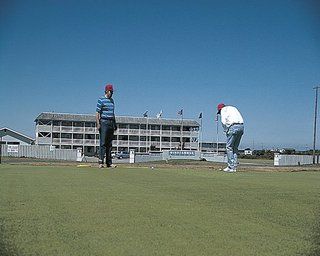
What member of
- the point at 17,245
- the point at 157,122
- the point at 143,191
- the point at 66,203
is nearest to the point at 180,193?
the point at 143,191

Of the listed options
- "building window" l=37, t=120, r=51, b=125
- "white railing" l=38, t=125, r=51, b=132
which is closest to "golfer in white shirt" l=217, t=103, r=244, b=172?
"white railing" l=38, t=125, r=51, b=132

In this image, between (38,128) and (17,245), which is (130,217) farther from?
(38,128)

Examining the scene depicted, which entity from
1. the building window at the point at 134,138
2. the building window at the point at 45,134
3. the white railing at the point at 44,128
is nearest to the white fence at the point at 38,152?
the white railing at the point at 44,128

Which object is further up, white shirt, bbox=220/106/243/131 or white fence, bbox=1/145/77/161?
white shirt, bbox=220/106/243/131

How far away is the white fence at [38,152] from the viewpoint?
46406 mm

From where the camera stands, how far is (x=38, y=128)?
90625 mm

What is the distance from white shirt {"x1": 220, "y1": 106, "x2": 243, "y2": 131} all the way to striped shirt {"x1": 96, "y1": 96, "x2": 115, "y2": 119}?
2679mm

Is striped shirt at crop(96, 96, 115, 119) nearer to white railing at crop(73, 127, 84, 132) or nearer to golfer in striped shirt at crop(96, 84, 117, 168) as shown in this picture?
golfer in striped shirt at crop(96, 84, 117, 168)

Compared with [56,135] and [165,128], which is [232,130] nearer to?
[56,135]

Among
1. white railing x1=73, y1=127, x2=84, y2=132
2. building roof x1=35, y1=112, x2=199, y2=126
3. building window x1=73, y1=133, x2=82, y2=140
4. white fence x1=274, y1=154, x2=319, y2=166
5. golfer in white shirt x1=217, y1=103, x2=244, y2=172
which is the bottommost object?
white fence x1=274, y1=154, x2=319, y2=166

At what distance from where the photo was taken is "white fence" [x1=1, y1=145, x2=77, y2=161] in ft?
152

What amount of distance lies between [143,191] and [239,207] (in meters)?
1.50

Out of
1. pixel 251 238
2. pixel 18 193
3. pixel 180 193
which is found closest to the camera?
pixel 251 238

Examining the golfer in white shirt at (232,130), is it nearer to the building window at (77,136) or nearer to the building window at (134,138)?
the building window at (77,136)
